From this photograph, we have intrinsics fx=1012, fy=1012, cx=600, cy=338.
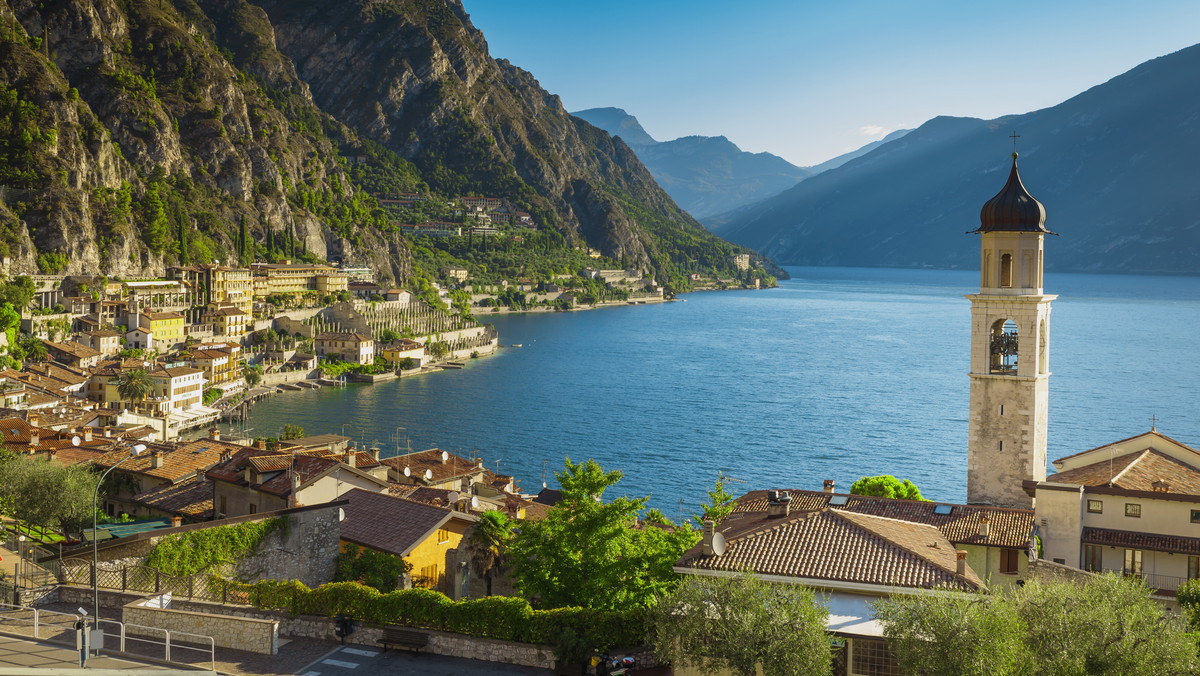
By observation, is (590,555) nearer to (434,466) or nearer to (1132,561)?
(1132,561)

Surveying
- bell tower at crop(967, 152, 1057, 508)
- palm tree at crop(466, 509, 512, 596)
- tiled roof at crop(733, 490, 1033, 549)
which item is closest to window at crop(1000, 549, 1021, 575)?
tiled roof at crop(733, 490, 1033, 549)

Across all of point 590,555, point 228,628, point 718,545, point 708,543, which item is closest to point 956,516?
point 708,543

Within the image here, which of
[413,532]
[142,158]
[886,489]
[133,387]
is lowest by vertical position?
[133,387]

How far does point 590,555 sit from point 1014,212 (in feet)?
53.4

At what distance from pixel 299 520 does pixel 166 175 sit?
13908cm

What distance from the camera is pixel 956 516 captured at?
23188 mm

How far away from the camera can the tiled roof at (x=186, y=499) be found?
2788 cm

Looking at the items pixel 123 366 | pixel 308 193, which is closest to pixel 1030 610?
pixel 123 366

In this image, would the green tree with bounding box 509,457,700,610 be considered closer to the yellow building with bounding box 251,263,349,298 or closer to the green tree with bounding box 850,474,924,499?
the green tree with bounding box 850,474,924,499

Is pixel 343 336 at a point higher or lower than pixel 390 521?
lower

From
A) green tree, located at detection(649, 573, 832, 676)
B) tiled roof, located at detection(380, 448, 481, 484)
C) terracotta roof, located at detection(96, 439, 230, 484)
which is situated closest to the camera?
green tree, located at detection(649, 573, 832, 676)

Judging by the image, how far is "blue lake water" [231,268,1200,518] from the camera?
69.2 m

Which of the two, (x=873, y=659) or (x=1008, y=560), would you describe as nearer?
(x=873, y=659)

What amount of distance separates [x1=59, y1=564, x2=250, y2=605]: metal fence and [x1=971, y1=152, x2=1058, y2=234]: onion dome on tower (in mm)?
20968
